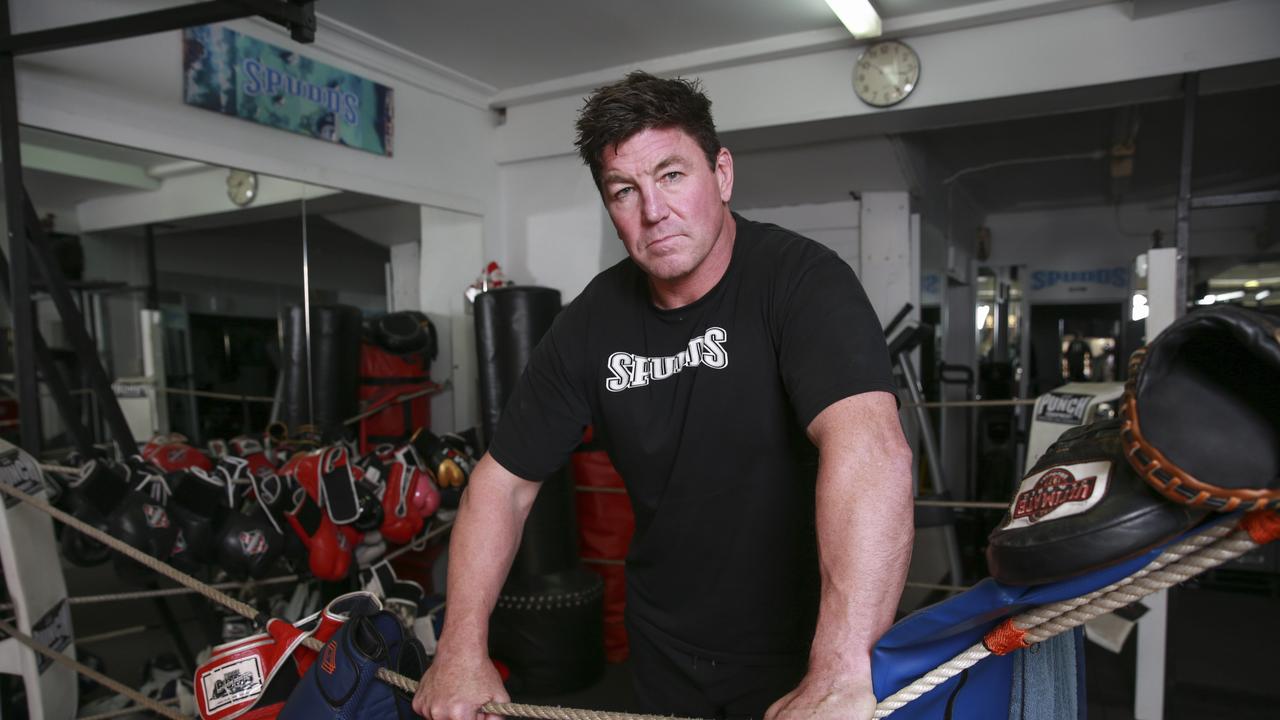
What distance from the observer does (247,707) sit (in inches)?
59.5

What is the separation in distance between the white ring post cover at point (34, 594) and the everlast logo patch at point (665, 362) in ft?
5.21

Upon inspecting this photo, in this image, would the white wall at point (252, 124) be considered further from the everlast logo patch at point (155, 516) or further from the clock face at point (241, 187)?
the everlast logo patch at point (155, 516)

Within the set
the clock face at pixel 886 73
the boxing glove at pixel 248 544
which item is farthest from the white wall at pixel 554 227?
the boxing glove at pixel 248 544

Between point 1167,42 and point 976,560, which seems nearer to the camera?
point 1167,42

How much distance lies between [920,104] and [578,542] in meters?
2.71

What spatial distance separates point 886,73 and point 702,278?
2.84m

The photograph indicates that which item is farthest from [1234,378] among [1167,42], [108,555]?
[1167,42]

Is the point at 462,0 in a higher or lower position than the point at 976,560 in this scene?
higher

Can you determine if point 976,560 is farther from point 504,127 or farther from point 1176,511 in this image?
point 1176,511

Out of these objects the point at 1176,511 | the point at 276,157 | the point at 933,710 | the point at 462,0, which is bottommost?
the point at 933,710

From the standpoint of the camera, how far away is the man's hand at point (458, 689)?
3.96 ft

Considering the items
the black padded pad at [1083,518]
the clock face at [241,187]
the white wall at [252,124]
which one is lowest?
the black padded pad at [1083,518]

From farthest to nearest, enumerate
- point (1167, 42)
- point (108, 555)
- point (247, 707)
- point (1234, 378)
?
point (1167, 42) → point (108, 555) → point (247, 707) → point (1234, 378)

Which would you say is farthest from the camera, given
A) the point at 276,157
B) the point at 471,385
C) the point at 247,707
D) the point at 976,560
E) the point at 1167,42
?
the point at 976,560
